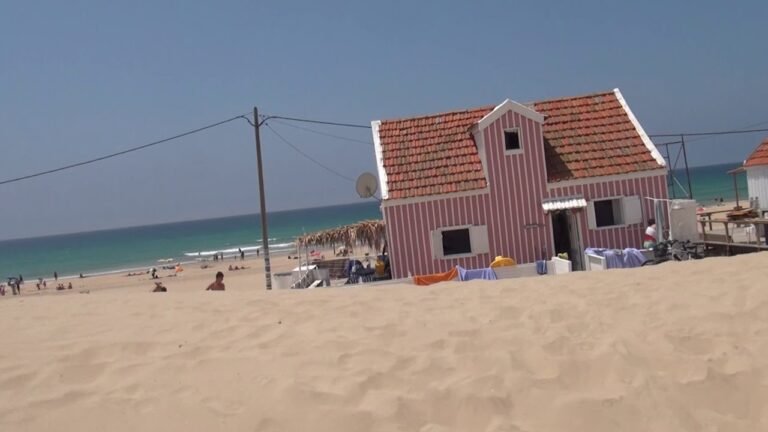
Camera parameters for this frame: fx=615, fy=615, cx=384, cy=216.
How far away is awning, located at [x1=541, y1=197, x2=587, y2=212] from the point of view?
1675cm

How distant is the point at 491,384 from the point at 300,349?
1.66 meters

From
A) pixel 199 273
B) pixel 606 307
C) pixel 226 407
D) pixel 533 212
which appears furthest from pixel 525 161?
pixel 199 273

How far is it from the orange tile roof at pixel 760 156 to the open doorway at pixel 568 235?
9.13m

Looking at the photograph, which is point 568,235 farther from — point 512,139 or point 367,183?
point 367,183

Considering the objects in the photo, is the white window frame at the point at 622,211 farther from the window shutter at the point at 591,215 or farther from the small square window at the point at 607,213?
the small square window at the point at 607,213

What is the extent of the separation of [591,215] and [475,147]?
3743 millimetres

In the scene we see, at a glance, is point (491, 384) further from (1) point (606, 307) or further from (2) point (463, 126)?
(2) point (463, 126)

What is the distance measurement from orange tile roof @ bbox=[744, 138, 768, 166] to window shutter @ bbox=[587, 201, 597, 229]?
9.66 m

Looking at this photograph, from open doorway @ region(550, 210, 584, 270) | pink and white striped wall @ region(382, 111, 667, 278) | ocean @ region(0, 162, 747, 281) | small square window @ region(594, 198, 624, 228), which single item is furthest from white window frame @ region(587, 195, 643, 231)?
ocean @ region(0, 162, 747, 281)

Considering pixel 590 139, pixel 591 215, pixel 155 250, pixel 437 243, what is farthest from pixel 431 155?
pixel 155 250

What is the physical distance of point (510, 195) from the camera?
55.7 ft

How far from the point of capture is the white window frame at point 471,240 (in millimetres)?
16750

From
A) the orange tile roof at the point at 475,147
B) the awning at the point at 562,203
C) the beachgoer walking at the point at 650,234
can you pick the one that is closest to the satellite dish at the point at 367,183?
the orange tile roof at the point at 475,147

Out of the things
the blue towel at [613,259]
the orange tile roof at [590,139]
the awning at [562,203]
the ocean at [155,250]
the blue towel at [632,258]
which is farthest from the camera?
the ocean at [155,250]
